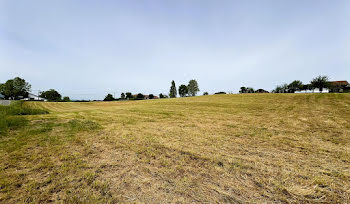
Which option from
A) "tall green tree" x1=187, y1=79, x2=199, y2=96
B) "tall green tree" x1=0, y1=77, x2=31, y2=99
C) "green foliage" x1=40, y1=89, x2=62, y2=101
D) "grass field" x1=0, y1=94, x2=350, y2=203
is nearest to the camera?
"grass field" x1=0, y1=94, x2=350, y2=203

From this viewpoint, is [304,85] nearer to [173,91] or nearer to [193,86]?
[193,86]

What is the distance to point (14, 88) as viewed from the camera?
209 feet

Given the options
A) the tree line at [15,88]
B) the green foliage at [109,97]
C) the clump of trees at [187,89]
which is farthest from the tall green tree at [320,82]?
the tree line at [15,88]

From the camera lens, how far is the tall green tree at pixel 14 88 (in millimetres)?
62300

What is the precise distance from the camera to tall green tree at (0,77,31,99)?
62300 mm

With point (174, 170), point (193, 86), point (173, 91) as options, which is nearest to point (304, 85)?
point (193, 86)

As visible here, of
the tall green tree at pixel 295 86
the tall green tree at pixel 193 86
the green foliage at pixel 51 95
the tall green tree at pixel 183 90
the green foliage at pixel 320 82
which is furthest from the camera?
the tall green tree at pixel 183 90

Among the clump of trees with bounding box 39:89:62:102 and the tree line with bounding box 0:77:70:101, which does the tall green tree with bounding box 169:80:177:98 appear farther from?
the clump of trees with bounding box 39:89:62:102

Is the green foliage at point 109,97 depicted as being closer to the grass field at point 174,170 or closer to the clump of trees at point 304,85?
the grass field at point 174,170

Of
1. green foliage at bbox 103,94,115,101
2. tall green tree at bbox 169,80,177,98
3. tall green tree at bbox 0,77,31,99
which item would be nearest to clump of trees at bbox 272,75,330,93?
tall green tree at bbox 169,80,177,98

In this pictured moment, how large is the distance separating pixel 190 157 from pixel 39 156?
3.92 m

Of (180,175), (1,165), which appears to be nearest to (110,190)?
(180,175)

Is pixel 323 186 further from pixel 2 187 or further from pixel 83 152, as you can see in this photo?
pixel 2 187

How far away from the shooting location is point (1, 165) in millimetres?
2846
